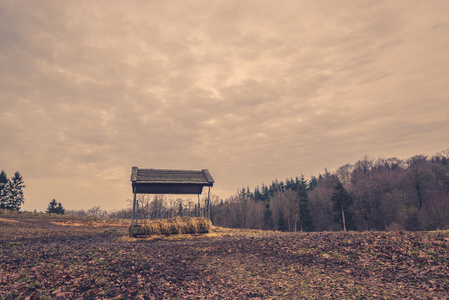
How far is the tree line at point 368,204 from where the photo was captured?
5403 centimetres

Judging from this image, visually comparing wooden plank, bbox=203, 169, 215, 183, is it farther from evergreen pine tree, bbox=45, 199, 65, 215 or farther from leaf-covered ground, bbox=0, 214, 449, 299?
evergreen pine tree, bbox=45, 199, 65, 215

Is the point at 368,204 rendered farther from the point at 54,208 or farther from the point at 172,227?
the point at 54,208

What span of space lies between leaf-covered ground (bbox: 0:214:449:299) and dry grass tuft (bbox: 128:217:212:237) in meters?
7.94

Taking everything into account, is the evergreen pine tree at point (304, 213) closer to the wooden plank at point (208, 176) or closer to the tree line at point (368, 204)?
the tree line at point (368, 204)

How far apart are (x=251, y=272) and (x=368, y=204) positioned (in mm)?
73445

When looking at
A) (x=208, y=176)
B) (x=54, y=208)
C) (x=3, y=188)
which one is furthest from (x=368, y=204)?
(x=3, y=188)

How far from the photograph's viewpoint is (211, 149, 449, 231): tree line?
5403 centimetres

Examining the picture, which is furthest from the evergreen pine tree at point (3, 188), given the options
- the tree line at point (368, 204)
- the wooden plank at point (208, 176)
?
the wooden plank at point (208, 176)

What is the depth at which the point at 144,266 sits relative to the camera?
11055 millimetres

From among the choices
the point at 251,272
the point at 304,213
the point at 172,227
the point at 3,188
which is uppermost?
the point at 3,188

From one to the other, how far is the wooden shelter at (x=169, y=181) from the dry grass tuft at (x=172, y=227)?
68.2 inches

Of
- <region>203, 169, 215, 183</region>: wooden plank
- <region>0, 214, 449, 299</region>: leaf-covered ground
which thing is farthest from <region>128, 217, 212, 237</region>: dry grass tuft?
<region>0, 214, 449, 299</region>: leaf-covered ground

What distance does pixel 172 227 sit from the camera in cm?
2206

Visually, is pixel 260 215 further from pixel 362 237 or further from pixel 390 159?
pixel 362 237
